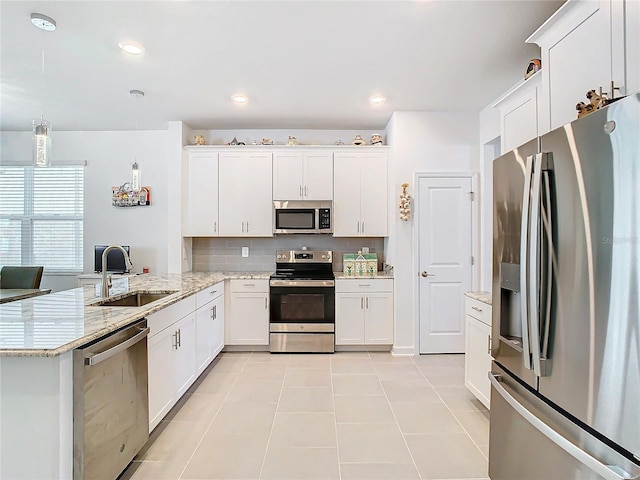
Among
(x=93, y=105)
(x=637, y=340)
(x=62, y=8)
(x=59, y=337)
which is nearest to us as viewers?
(x=637, y=340)

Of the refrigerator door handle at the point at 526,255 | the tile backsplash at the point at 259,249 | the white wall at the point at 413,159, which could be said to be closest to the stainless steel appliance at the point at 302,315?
the tile backsplash at the point at 259,249

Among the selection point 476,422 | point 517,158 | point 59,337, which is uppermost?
point 517,158

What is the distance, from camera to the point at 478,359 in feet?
8.55

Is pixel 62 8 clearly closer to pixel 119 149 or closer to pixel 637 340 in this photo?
pixel 119 149

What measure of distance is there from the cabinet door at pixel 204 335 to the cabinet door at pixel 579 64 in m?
2.98

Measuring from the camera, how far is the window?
4.59 metres

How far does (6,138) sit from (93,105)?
6.55 ft

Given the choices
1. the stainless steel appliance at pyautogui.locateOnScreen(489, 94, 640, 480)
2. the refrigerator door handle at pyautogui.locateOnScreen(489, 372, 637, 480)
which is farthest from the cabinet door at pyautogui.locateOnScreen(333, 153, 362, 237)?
the refrigerator door handle at pyautogui.locateOnScreen(489, 372, 637, 480)

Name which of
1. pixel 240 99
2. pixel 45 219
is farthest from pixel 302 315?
pixel 45 219

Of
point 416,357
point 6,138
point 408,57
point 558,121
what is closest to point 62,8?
point 408,57

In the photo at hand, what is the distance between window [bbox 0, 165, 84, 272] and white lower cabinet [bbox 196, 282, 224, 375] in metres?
2.32

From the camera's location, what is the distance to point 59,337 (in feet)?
4.94

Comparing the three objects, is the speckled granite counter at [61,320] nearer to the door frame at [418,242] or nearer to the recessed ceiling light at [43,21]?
the recessed ceiling light at [43,21]

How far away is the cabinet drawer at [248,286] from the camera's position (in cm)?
397
